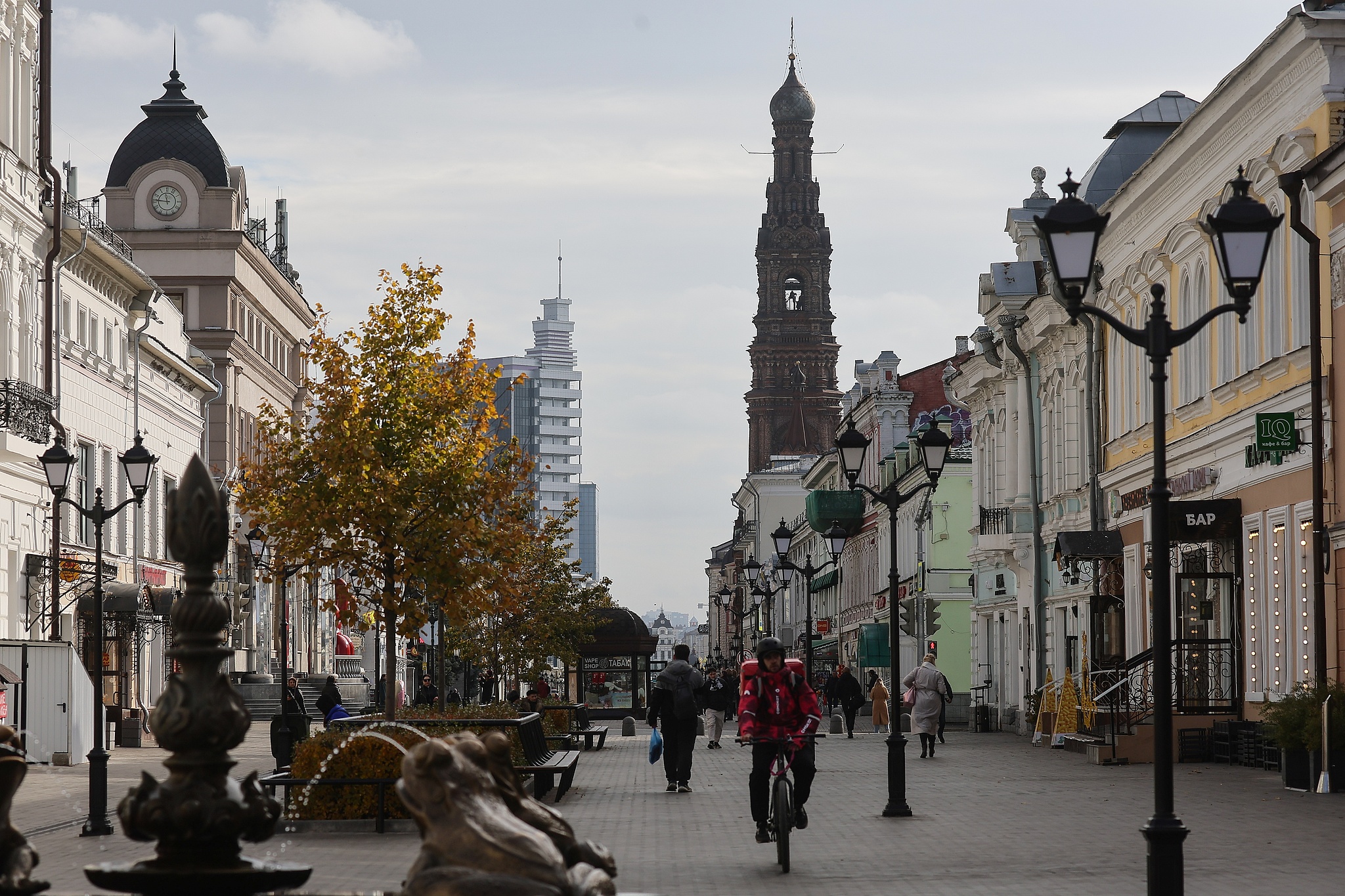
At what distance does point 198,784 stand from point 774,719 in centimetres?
861

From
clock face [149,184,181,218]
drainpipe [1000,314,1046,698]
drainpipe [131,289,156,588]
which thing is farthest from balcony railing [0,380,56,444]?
clock face [149,184,181,218]

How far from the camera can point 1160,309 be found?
1152cm

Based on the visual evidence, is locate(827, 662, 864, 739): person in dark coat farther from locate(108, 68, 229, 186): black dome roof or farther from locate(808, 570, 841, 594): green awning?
locate(108, 68, 229, 186): black dome roof

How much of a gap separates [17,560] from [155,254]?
125 feet

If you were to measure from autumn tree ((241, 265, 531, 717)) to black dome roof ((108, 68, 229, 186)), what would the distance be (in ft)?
163

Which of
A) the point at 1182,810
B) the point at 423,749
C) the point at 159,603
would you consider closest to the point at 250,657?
the point at 159,603

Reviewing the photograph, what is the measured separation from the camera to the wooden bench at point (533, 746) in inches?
760

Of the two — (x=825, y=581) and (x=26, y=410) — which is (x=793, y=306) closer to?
(x=825, y=581)

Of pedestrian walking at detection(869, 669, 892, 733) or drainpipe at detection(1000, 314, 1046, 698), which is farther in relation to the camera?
pedestrian walking at detection(869, 669, 892, 733)

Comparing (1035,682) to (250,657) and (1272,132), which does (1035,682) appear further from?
(250,657)

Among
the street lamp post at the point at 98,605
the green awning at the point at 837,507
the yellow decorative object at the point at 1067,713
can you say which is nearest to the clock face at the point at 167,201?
the green awning at the point at 837,507

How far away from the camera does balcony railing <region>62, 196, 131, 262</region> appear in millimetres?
40469

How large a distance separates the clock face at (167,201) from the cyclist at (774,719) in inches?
2396

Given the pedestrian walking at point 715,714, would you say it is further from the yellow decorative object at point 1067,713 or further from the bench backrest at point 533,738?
the bench backrest at point 533,738
